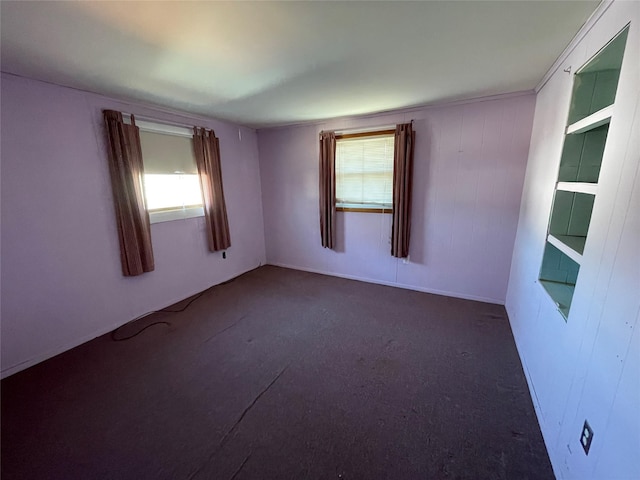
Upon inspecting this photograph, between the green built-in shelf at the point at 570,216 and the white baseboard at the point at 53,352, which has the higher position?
the green built-in shelf at the point at 570,216

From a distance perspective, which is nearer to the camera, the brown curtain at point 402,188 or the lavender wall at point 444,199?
the lavender wall at point 444,199

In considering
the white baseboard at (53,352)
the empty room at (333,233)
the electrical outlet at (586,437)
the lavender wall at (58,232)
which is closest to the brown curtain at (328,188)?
the empty room at (333,233)

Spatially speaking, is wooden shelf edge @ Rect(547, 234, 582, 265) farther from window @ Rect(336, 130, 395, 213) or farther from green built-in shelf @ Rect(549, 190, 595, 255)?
window @ Rect(336, 130, 395, 213)

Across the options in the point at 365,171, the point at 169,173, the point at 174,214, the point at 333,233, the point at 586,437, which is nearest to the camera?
the point at 586,437

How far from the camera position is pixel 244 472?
53.1 inches

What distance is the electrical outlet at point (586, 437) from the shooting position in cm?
106

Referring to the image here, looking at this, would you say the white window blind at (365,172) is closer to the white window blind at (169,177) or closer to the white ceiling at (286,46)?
the white ceiling at (286,46)

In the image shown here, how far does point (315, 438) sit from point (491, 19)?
253cm

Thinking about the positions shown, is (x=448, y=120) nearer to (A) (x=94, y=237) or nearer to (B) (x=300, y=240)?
(B) (x=300, y=240)

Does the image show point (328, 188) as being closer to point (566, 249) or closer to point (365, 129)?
point (365, 129)

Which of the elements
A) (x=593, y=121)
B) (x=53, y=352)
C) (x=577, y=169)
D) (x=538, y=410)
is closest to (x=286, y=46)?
(x=593, y=121)

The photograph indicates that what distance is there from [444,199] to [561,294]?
172 centimetres

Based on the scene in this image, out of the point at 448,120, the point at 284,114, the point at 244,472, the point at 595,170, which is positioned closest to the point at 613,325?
the point at 595,170

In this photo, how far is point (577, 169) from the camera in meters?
1.65
